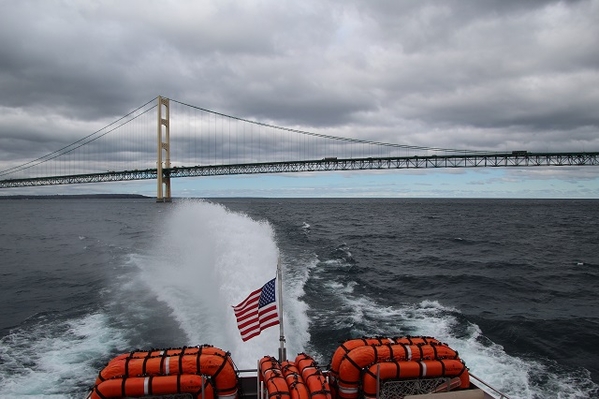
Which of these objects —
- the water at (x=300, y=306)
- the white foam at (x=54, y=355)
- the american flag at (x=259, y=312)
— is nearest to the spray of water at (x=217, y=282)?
the water at (x=300, y=306)

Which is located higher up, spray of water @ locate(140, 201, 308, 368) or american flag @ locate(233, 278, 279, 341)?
american flag @ locate(233, 278, 279, 341)

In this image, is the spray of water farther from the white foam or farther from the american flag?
the white foam

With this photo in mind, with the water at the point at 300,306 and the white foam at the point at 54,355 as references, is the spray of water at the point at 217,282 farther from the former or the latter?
the white foam at the point at 54,355

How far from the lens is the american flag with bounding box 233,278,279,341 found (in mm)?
7461

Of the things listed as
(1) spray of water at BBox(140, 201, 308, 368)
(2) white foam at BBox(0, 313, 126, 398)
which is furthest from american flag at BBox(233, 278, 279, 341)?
(2) white foam at BBox(0, 313, 126, 398)

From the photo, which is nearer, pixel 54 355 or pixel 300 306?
pixel 54 355

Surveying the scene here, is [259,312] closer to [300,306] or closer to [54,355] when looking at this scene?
[54,355]

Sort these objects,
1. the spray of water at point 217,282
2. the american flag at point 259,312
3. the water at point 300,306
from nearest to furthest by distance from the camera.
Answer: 1. the american flag at point 259,312
2. the water at point 300,306
3. the spray of water at point 217,282

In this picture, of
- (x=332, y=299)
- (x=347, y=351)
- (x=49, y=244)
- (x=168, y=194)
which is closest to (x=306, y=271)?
(x=332, y=299)

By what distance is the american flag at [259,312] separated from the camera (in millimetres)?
7461

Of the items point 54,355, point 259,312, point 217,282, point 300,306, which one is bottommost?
point 54,355

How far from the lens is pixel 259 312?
7.60 metres

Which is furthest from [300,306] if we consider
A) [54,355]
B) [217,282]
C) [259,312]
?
[54,355]

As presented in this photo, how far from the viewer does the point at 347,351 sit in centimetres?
630
